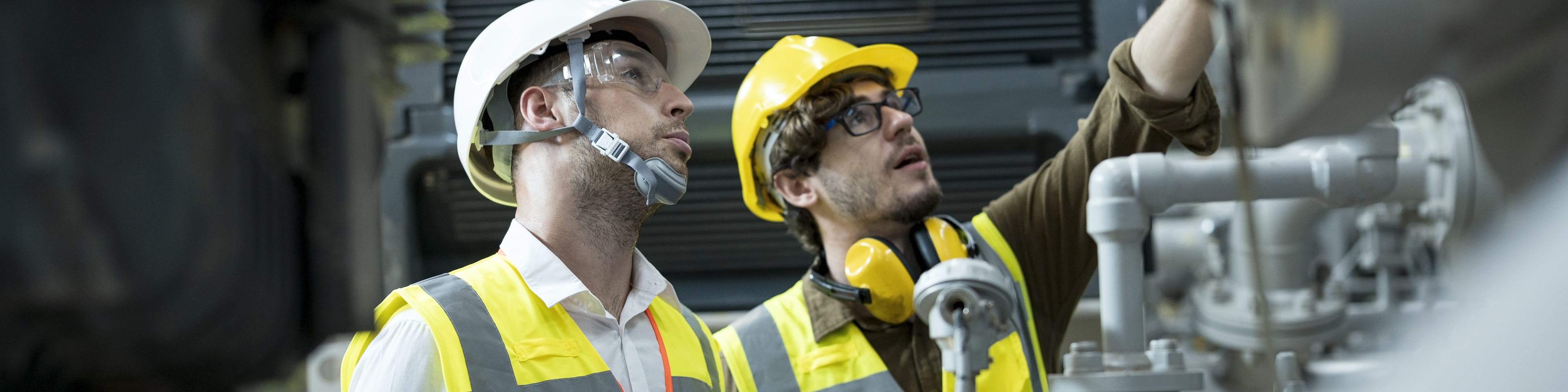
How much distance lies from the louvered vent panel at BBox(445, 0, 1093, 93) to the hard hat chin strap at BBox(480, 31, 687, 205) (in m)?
1.03

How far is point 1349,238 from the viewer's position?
378 cm

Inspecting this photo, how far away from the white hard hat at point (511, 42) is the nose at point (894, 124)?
1.83 ft

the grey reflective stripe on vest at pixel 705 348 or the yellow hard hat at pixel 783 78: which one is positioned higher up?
the yellow hard hat at pixel 783 78

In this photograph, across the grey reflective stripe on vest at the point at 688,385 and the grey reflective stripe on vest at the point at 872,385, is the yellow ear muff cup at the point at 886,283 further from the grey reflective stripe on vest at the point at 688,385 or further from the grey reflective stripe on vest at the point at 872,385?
the grey reflective stripe on vest at the point at 688,385

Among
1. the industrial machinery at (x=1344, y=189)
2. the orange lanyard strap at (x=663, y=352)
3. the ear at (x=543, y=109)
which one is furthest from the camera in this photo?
the ear at (x=543, y=109)

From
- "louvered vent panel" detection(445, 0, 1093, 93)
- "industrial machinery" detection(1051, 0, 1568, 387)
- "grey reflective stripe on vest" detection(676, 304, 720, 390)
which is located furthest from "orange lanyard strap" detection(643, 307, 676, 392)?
"louvered vent panel" detection(445, 0, 1093, 93)

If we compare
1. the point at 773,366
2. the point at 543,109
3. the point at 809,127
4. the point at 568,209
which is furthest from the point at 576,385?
the point at 809,127

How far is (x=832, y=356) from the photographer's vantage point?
194 centimetres

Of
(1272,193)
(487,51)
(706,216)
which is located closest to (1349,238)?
(706,216)

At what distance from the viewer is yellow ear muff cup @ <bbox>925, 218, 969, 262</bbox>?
1984 millimetres

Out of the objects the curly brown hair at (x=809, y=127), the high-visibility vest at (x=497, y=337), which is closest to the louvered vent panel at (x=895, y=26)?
the curly brown hair at (x=809, y=127)

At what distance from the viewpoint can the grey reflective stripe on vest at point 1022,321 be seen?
1.87m

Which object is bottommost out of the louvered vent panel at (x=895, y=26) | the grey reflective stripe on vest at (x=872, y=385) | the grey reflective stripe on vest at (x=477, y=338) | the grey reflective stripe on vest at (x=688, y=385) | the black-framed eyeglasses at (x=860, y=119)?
the grey reflective stripe on vest at (x=872, y=385)

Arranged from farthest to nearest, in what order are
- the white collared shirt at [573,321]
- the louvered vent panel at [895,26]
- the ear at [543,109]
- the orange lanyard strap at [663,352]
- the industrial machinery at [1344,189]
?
the louvered vent panel at [895,26], the ear at [543,109], the orange lanyard strap at [663,352], the white collared shirt at [573,321], the industrial machinery at [1344,189]
